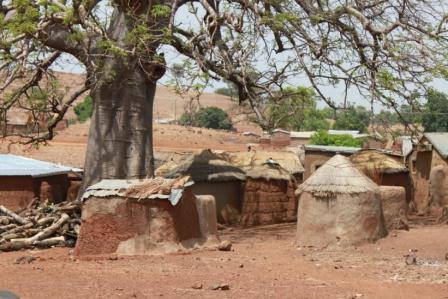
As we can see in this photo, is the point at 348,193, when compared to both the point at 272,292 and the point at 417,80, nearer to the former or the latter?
the point at 417,80

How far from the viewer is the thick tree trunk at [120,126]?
473 inches

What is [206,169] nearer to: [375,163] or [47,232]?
[375,163]

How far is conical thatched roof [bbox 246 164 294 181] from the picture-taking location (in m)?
15.8

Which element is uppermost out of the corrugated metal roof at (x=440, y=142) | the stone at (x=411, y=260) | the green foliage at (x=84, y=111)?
the green foliage at (x=84, y=111)

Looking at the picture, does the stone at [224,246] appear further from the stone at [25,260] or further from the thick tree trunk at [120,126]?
the thick tree trunk at [120,126]

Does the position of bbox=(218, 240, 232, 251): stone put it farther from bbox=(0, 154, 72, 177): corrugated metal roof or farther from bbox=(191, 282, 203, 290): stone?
bbox=(0, 154, 72, 177): corrugated metal roof

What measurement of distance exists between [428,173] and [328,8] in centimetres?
906

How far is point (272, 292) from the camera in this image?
6.98m

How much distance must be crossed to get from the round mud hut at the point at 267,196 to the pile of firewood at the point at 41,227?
4.94 meters

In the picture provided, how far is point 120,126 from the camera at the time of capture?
1210 cm

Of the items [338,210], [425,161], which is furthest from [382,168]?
[338,210]

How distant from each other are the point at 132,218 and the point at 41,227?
2411 millimetres

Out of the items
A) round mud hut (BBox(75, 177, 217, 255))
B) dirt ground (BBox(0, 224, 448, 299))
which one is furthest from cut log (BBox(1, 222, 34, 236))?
round mud hut (BBox(75, 177, 217, 255))

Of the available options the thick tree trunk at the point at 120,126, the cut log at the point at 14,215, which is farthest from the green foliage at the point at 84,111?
the cut log at the point at 14,215
